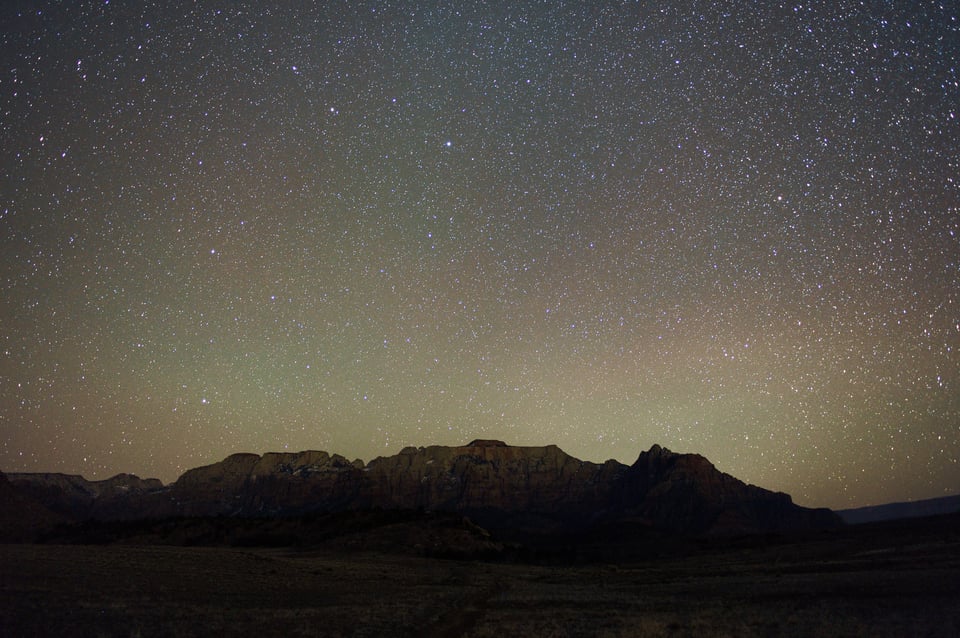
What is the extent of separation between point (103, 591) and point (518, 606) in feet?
59.6

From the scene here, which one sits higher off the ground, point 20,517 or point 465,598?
point 465,598

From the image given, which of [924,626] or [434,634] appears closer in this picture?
[924,626]

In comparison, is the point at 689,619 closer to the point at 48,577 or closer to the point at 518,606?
the point at 518,606

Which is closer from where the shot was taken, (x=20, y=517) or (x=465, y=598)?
(x=465, y=598)

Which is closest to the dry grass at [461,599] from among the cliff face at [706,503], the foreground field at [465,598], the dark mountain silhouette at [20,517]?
the foreground field at [465,598]

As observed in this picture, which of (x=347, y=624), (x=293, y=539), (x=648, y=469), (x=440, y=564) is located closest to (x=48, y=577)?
(x=347, y=624)

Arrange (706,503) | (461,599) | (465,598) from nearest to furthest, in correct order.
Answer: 1. (461,599)
2. (465,598)
3. (706,503)

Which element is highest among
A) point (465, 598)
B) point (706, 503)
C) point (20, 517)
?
point (465, 598)

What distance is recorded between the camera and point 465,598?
106ft

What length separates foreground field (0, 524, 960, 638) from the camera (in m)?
19.5

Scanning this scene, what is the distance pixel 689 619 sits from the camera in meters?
22.0

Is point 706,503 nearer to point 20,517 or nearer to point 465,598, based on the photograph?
point 20,517

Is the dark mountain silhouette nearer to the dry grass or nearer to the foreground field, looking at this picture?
the dry grass

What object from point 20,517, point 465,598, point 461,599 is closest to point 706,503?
point 20,517
